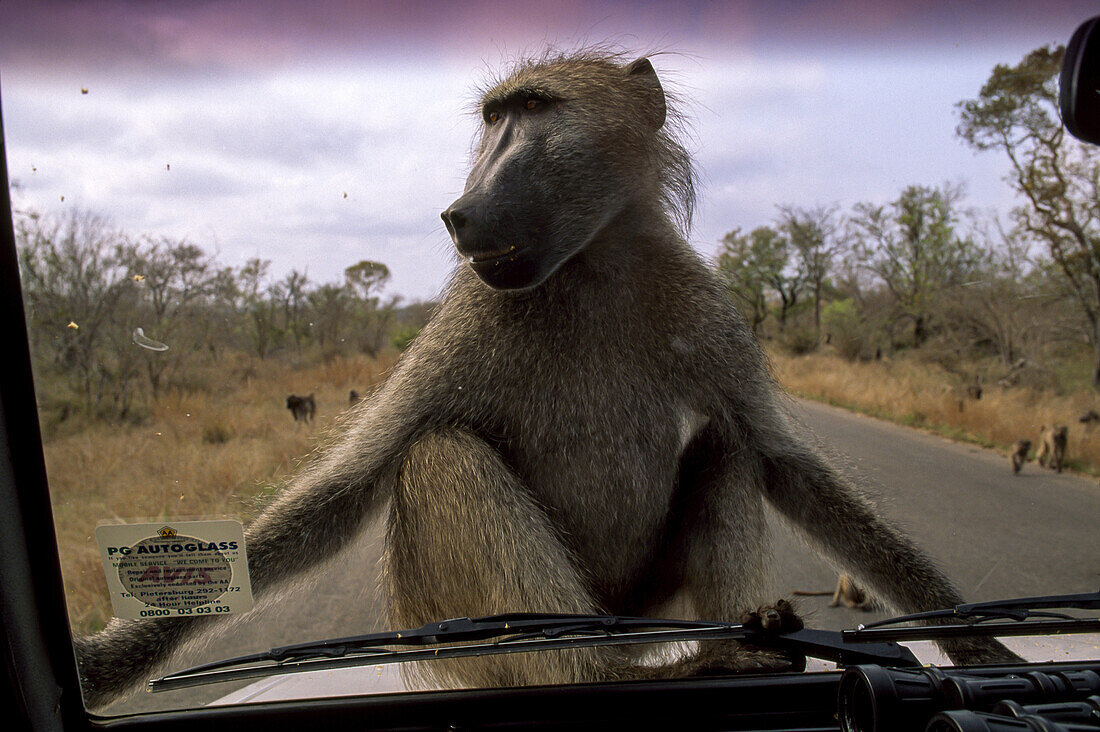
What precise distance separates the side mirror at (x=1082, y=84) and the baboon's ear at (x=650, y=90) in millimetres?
897

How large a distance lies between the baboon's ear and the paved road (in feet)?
3.00

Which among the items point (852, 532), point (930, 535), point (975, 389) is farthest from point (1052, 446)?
point (852, 532)

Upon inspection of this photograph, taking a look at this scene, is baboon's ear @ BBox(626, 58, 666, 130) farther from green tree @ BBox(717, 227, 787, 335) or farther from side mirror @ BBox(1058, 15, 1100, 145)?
side mirror @ BBox(1058, 15, 1100, 145)

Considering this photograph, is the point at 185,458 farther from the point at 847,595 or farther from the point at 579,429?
the point at 847,595

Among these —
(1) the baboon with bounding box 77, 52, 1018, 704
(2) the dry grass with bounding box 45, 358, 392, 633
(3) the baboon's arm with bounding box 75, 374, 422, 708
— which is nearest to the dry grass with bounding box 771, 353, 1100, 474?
(1) the baboon with bounding box 77, 52, 1018, 704

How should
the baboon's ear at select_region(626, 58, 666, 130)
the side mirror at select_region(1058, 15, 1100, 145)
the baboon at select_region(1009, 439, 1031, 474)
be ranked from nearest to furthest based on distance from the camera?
the side mirror at select_region(1058, 15, 1100, 145) → the baboon at select_region(1009, 439, 1031, 474) → the baboon's ear at select_region(626, 58, 666, 130)

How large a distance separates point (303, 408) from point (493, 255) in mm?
629

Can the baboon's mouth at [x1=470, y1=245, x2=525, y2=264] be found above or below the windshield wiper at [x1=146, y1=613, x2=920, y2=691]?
above

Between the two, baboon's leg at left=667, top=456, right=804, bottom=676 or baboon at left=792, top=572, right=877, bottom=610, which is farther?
baboon at left=792, top=572, right=877, bottom=610

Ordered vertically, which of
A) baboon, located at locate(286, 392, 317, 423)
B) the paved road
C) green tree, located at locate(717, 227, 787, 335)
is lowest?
the paved road

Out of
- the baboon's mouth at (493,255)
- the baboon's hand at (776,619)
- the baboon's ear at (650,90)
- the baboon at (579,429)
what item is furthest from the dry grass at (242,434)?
the baboon's ear at (650,90)

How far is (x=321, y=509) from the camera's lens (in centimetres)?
190

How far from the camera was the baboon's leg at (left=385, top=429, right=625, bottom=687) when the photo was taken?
1.65 m

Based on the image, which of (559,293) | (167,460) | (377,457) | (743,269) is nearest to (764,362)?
(743,269)
